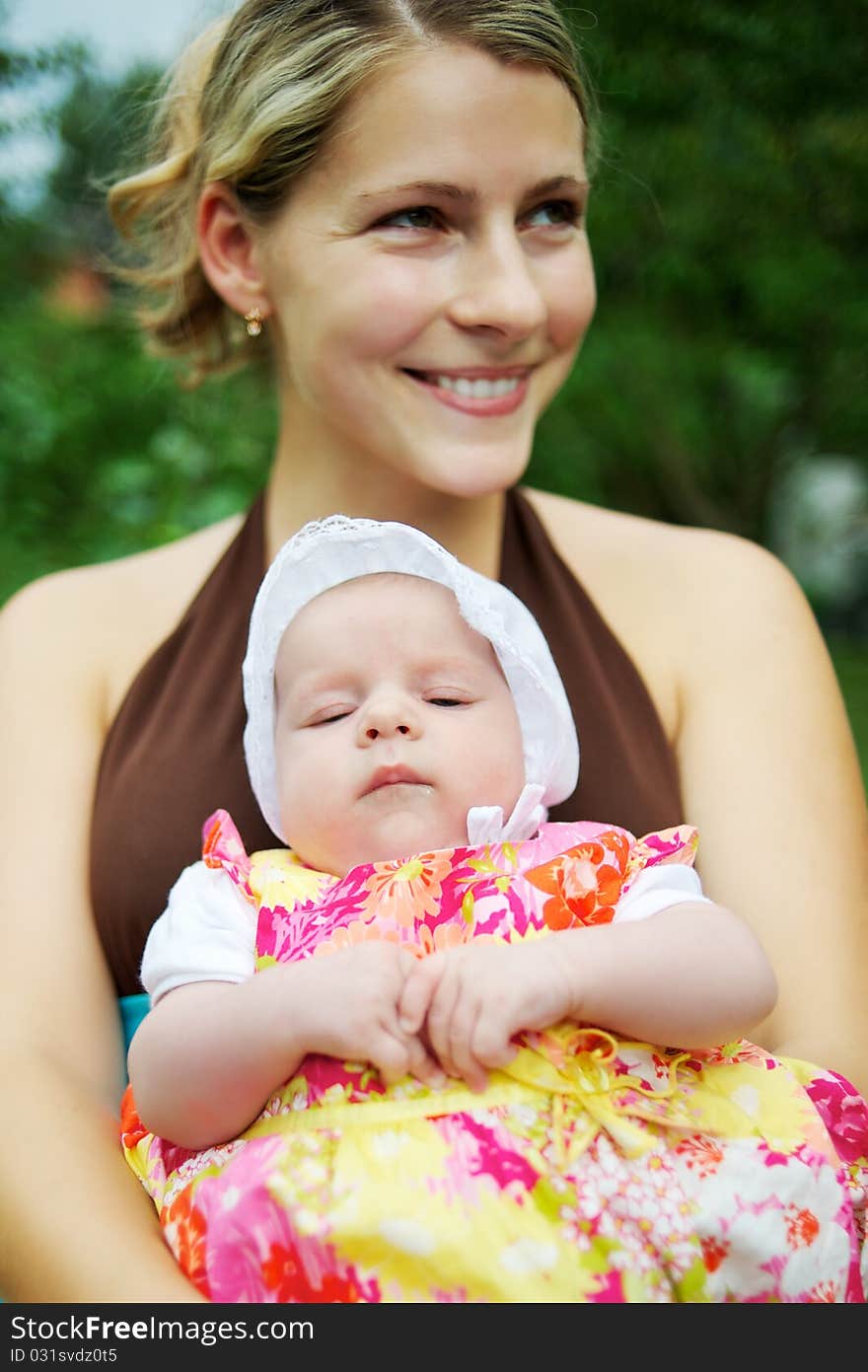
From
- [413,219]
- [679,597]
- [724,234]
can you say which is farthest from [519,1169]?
[724,234]

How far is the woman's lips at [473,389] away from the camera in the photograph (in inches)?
92.7

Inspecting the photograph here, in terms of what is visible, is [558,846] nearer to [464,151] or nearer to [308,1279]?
[308,1279]

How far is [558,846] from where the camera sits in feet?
6.37

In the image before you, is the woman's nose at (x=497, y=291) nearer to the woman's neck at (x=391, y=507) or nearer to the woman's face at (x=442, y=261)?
the woman's face at (x=442, y=261)

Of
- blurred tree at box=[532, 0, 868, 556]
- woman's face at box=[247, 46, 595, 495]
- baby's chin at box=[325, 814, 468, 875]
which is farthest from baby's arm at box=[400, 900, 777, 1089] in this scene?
blurred tree at box=[532, 0, 868, 556]

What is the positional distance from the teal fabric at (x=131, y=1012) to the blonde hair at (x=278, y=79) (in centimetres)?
130

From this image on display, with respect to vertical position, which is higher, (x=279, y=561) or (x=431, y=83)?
(x=431, y=83)

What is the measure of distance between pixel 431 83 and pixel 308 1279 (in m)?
1.68

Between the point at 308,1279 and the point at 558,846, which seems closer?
the point at 308,1279

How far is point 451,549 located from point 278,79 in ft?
2.66

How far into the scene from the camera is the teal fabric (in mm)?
2312

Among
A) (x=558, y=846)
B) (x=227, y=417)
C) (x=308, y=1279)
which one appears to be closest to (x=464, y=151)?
(x=558, y=846)

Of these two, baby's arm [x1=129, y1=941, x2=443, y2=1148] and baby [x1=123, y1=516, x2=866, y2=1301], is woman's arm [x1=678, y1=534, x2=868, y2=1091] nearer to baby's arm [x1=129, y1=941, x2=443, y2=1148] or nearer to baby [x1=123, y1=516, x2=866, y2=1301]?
baby [x1=123, y1=516, x2=866, y2=1301]

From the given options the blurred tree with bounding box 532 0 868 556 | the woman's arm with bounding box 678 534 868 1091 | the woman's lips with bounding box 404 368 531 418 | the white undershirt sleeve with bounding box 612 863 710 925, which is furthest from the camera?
the blurred tree with bounding box 532 0 868 556
